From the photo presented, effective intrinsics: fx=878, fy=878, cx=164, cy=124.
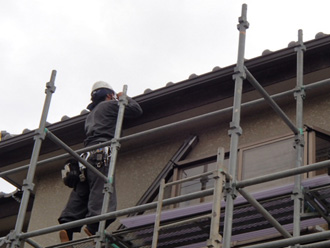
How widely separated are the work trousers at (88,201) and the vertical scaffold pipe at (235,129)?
2548mm

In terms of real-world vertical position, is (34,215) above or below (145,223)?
above

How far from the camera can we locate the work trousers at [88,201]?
11078mm

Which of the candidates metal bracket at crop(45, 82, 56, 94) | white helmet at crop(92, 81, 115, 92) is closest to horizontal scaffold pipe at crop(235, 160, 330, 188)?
metal bracket at crop(45, 82, 56, 94)

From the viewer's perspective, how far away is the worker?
11.1 metres

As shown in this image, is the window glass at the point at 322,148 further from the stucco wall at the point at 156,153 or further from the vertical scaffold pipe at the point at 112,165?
the vertical scaffold pipe at the point at 112,165

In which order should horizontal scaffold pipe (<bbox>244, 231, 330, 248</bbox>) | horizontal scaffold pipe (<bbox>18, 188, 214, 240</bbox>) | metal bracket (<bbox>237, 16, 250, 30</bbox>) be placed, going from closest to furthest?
1. horizontal scaffold pipe (<bbox>244, 231, 330, 248</bbox>)
2. horizontal scaffold pipe (<bbox>18, 188, 214, 240</bbox>)
3. metal bracket (<bbox>237, 16, 250, 30</bbox>)

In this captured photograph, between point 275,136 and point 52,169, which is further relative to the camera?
point 52,169

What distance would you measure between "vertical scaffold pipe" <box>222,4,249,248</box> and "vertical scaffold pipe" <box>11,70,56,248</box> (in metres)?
2.78

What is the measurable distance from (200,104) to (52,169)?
3050 mm

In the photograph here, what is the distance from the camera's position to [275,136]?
11523 mm

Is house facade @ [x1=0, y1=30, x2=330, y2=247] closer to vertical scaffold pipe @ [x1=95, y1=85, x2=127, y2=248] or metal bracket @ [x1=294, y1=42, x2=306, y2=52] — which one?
vertical scaffold pipe @ [x1=95, y1=85, x2=127, y2=248]

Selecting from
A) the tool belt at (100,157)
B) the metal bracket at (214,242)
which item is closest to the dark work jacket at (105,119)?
the tool belt at (100,157)

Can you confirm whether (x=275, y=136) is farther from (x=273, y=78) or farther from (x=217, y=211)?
(x=217, y=211)

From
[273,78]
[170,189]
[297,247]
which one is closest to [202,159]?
[170,189]
